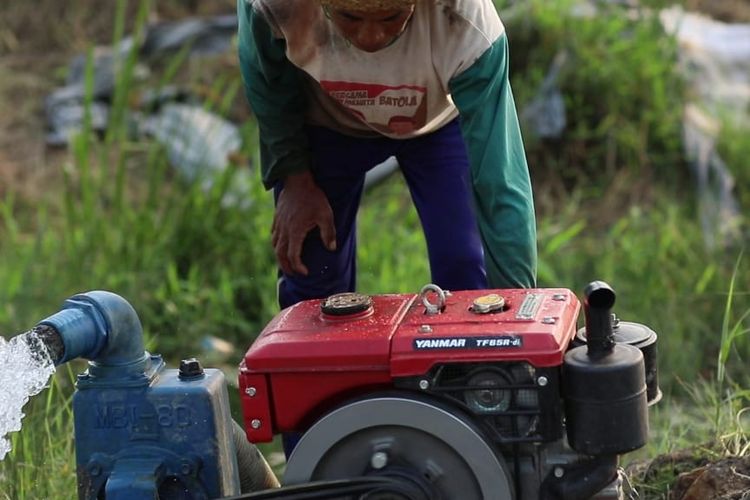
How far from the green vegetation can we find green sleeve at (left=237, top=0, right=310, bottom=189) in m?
0.82

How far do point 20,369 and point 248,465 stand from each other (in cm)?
60

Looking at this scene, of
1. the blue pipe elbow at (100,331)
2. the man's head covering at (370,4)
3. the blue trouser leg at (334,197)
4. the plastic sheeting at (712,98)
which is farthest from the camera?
the plastic sheeting at (712,98)

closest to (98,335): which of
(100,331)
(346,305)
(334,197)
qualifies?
(100,331)

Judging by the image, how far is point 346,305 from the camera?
269 cm

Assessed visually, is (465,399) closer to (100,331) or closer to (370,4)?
(100,331)

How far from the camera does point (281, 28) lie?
3133mm

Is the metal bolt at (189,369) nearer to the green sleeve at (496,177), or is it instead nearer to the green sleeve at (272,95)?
the green sleeve at (496,177)

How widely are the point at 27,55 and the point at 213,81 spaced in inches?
59.5

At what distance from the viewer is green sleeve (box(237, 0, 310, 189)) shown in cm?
323

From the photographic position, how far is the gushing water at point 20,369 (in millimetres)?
2555

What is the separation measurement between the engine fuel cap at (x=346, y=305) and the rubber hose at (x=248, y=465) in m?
0.36

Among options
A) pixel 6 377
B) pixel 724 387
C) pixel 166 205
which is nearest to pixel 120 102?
pixel 166 205

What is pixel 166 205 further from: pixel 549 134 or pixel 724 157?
pixel 724 157

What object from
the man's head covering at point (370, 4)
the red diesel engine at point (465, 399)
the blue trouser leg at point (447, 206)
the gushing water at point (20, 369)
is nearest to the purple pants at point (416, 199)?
the blue trouser leg at point (447, 206)
